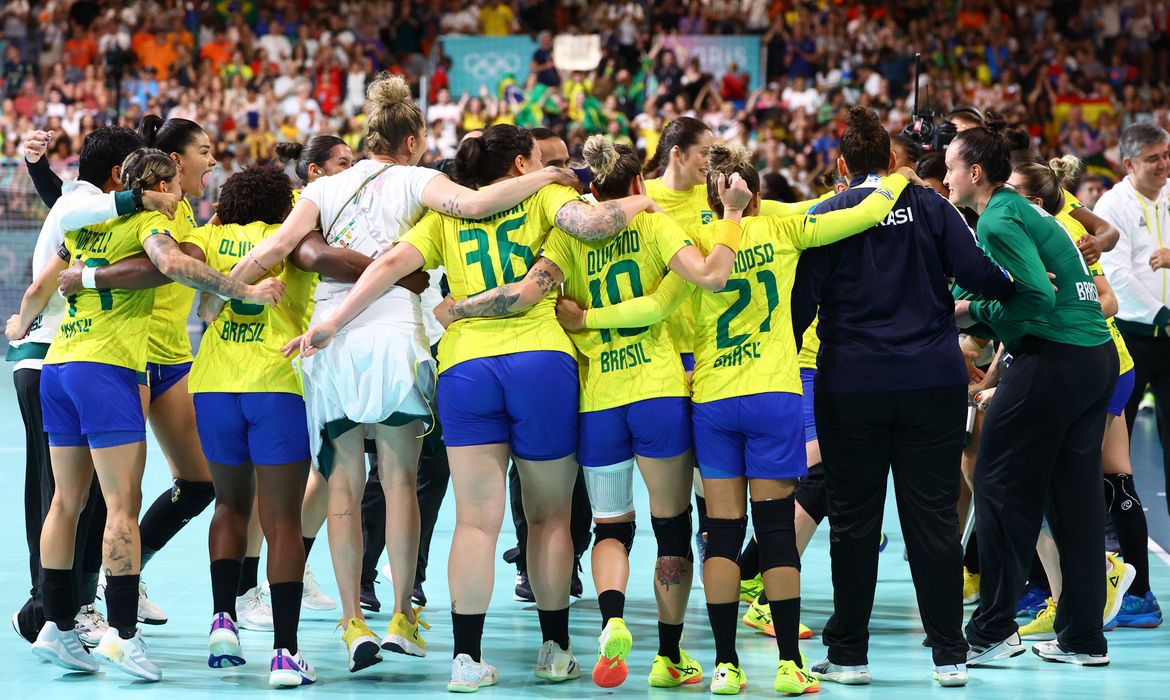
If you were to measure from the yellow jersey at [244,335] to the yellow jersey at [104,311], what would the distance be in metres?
0.24

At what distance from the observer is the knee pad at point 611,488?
494 centimetres

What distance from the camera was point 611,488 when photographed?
4.96m

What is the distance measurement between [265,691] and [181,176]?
7.24ft

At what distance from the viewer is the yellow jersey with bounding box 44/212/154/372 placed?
509cm

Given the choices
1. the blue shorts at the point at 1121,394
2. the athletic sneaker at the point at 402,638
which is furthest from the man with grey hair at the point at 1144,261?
A: the athletic sneaker at the point at 402,638

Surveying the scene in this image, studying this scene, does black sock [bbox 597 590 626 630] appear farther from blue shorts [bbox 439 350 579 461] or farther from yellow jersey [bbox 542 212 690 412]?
yellow jersey [bbox 542 212 690 412]

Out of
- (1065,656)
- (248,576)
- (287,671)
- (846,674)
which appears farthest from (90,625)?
(1065,656)

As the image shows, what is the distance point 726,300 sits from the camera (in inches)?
193

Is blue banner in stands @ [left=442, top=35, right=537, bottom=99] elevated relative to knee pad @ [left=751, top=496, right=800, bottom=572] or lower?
elevated

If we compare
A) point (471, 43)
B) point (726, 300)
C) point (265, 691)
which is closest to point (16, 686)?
point (265, 691)

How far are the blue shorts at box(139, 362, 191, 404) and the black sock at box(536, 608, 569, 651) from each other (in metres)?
1.90

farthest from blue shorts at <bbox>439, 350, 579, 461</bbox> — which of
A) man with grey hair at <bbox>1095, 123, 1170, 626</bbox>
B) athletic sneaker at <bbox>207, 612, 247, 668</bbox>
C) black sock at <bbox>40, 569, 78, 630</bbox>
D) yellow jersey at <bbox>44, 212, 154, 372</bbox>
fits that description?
man with grey hair at <bbox>1095, 123, 1170, 626</bbox>

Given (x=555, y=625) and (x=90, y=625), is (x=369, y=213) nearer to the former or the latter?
(x=555, y=625)

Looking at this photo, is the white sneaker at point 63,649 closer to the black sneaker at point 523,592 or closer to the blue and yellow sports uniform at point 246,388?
the blue and yellow sports uniform at point 246,388
